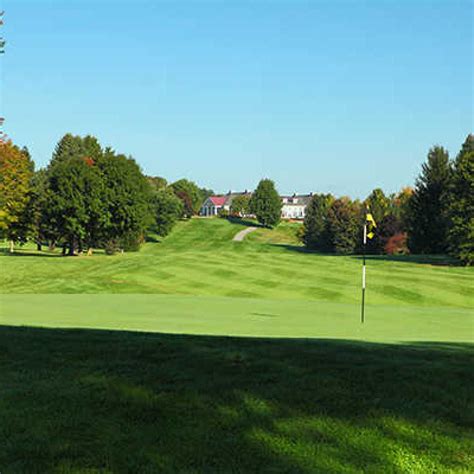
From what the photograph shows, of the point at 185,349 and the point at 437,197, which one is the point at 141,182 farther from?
the point at 185,349

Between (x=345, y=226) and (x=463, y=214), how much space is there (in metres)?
37.3

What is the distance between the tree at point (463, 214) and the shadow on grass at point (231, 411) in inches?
2491

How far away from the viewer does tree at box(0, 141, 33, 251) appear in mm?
63688

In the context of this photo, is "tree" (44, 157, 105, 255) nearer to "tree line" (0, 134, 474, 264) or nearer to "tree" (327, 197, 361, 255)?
"tree line" (0, 134, 474, 264)

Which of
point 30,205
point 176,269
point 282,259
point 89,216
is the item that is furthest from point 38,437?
point 30,205

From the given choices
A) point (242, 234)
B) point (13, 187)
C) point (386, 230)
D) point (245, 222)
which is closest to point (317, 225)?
point (386, 230)

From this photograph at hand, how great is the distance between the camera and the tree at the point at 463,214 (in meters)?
69.8

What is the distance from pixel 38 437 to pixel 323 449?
2993 mm

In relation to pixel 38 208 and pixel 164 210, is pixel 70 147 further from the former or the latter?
pixel 38 208

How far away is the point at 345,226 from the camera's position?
10838cm

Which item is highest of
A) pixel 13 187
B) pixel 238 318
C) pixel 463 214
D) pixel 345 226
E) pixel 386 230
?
pixel 13 187

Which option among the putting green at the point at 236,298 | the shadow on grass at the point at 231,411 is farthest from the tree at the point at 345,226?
the shadow on grass at the point at 231,411

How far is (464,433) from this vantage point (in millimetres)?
6766

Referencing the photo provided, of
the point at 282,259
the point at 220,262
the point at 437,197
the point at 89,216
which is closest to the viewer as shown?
the point at 220,262
